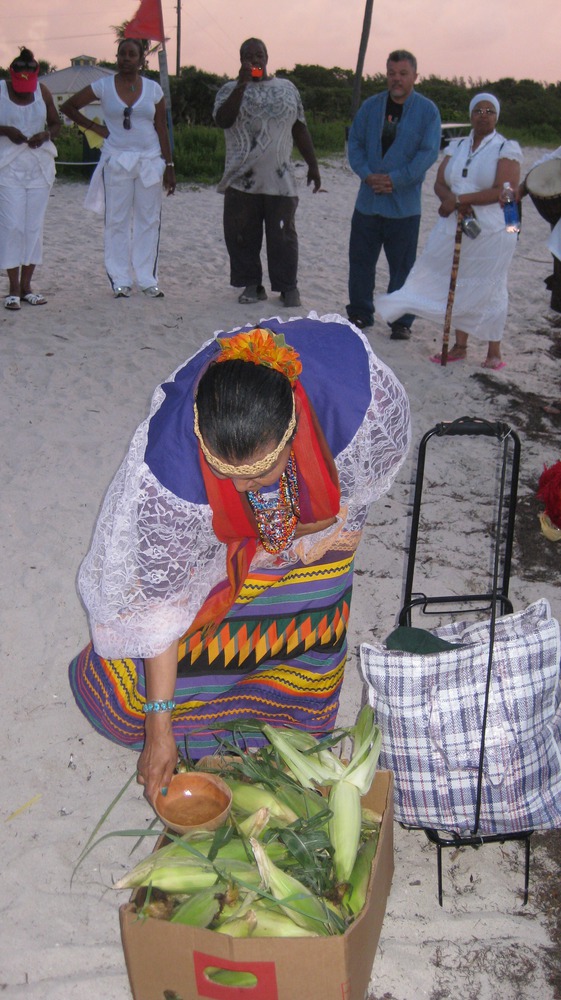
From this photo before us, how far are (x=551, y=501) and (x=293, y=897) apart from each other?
2473 mm

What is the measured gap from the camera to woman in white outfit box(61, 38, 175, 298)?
5969 millimetres

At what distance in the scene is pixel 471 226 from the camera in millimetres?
5312

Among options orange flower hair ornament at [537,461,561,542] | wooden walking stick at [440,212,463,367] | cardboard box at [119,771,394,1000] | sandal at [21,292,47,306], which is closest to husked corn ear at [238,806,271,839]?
cardboard box at [119,771,394,1000]

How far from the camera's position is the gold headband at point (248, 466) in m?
1.71

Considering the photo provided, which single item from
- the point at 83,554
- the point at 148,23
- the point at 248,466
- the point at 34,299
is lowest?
the point at 83,554

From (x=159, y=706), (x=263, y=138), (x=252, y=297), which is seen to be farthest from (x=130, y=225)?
(x=159, y=706)

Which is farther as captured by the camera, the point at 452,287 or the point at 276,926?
the point at 452,287

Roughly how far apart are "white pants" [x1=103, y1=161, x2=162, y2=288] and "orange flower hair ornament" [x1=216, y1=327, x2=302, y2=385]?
16.3ft

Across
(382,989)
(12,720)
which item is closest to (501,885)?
(382,989)

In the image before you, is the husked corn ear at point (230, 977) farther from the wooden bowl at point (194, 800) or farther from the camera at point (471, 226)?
the camera at point (471, 226)

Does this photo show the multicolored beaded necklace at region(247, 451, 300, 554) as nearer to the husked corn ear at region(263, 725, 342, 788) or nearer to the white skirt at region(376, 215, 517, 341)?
the husked corn ear at region(263, 725, 342, 788)

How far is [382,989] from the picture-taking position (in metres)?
1.98

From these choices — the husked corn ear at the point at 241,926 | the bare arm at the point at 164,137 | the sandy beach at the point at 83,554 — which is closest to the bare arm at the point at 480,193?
the sandy beach at the point at 83,554

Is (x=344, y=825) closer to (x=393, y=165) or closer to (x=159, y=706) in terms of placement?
(x=159, y=706)
